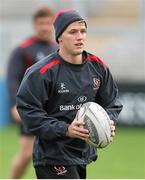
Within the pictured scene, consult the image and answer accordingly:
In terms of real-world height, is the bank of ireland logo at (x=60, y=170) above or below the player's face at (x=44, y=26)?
below

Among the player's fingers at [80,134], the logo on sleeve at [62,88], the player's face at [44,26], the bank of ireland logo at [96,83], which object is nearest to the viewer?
the player's fingers at [80,134]

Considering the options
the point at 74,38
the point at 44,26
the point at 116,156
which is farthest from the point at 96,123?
the point at 116,156

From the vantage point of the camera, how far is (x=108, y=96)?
6.71m

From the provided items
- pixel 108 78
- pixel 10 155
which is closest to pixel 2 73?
pixel 10 155

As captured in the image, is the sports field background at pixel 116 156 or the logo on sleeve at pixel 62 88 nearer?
the logo on sleeve at pixel 62 88

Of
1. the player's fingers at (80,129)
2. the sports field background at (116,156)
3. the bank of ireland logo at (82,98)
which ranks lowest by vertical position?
the sports field background at (116,156)

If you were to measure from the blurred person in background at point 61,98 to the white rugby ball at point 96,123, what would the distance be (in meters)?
0.09

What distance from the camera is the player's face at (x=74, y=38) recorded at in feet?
20.9

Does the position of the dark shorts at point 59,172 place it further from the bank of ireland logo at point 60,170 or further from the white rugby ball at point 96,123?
the white rugby ball at point 96,123

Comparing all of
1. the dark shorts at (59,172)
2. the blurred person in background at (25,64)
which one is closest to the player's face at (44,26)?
the blurred person in background at (25,64)

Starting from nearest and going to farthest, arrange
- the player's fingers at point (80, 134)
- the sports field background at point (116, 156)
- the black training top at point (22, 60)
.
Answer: the player's fingers at point (80, 134)
the black training top at point (22, 60)
the sports field background at point (116, 156)

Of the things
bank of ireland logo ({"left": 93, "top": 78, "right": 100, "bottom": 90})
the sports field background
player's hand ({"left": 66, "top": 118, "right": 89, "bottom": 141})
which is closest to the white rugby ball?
player's hand ({"left": 66, "top": 118, "right": 89, "bottom": 141})

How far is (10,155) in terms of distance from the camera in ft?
41.2

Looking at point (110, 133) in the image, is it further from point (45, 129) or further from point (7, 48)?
point (7, 48)
